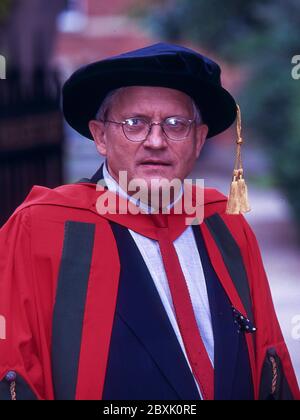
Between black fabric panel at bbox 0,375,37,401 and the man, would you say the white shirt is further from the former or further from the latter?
black fabric panel at bbox 0,375,37,401

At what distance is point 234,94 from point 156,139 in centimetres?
1179

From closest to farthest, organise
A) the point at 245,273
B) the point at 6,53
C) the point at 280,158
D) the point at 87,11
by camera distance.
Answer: the point at 245,273, the point at 6,53, the point at 280,158, the point at 87,11

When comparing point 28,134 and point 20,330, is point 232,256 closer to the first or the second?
point 20,330

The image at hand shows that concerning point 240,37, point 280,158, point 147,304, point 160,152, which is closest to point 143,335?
point 147,304

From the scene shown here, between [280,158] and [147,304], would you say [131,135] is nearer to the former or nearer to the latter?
[147,304]

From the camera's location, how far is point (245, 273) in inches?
126

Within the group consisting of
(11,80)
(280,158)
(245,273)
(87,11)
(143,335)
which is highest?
(87,11)

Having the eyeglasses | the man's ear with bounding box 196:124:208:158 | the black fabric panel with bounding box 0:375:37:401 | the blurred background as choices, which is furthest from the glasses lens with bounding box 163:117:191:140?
the blurred background

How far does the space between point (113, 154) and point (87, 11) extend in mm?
29509

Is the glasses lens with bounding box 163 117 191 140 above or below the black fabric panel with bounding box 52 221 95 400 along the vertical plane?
above

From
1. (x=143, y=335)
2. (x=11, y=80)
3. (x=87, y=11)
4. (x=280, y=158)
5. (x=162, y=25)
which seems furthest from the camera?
(x=87, y=11)

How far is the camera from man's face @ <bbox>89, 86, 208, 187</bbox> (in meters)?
3.02

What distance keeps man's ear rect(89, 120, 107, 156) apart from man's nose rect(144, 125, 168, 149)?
8.7 inches

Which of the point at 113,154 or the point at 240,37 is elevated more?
the point at 240,37
